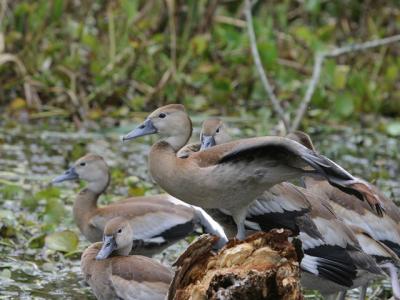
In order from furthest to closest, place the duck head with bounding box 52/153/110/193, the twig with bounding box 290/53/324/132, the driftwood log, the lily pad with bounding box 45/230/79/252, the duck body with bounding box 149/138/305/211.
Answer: the twig with bounding box 290/53/324/132, the duck head with bounding box 52/153/110/193, the lily pad with bounding box 45/230/79/252, the duck body with bounding box 149/138/305/211, the driftwood log

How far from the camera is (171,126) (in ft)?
22.4

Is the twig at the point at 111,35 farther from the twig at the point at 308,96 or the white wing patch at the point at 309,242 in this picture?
the white wing patch at the point at 309,242

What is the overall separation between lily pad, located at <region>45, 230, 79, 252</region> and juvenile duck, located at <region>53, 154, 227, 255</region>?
0.14 m

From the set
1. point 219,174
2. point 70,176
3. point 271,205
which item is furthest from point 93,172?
point 219,174

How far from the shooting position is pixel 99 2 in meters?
13.8

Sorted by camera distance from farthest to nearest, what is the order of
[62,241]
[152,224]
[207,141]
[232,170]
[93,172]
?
[93,172] < [62,241] < [152,224] < [207,141] < [232,170]

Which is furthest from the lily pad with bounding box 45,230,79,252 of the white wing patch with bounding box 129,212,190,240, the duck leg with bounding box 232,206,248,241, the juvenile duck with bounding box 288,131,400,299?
the juvenile duck with bounding box 288,131,400,299

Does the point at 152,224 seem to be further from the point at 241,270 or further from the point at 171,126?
the point at 241,270

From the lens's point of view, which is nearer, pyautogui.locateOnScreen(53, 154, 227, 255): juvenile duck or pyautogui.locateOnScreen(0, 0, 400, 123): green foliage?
pyautogui.locateOnScreen(53, 154, 227, 255): juvenile duck

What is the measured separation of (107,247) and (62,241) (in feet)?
3.44

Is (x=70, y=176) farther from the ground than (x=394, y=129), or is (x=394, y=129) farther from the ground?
(x=70, y=176)

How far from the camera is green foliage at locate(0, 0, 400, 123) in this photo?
1235cm

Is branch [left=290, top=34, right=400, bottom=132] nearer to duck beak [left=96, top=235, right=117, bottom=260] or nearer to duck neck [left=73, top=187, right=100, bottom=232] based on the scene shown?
duck neck [left=73, top=187, right=100, bottom=232]

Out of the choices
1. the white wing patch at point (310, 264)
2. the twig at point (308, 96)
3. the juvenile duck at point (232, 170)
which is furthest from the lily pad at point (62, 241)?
the twig at point (308, 96)
